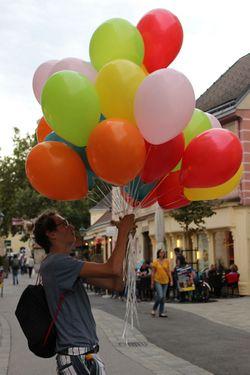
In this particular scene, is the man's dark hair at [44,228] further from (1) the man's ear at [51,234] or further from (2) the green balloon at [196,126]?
(2) the green balloon at [196,126]

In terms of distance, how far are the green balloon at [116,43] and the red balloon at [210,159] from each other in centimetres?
84

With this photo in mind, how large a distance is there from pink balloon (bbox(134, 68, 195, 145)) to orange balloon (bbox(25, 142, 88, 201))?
607mm

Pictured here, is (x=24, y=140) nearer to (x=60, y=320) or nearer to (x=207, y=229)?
(x=207, y=229)

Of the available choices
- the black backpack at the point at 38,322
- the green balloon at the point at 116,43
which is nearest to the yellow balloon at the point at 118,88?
the green balloon at the point at 116,43

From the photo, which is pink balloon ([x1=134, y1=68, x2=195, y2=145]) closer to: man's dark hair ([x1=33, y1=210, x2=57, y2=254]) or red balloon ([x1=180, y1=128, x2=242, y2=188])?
red balloon ([x1=180, y1=128, x2=242, y2=188])

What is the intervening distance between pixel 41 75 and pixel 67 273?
238 cm

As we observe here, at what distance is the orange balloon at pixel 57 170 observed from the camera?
4641 millimetres

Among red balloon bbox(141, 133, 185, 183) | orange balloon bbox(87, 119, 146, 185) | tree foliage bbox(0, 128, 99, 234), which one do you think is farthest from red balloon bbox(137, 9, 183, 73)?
tree foliage bbox(0, 128, 99, 234)

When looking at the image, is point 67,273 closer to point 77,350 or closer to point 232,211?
point 77,350

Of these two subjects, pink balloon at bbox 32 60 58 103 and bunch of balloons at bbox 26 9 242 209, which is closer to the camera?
bunch of balloons at bbox 26 9 242 209

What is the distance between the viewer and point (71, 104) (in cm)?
441

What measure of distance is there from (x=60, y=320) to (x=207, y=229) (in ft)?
71.5

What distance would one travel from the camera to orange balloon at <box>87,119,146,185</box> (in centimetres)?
436

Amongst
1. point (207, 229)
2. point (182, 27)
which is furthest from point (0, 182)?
point (182, 27)
